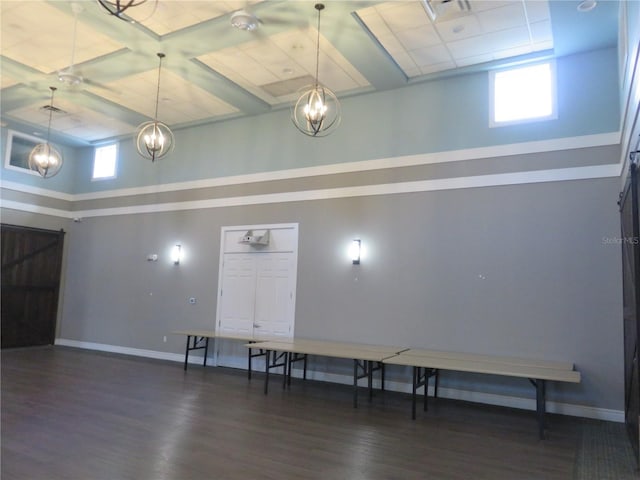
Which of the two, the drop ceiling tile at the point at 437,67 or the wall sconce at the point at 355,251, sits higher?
the drop ceiling tile at the point at 437,67

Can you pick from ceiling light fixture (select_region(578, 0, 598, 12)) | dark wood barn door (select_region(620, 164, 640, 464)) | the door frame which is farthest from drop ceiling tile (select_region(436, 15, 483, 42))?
the door frame

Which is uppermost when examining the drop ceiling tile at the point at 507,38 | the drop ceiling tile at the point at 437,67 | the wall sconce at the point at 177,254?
the drop ceiling tile at the point at 437,67

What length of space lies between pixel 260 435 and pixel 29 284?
773 cm

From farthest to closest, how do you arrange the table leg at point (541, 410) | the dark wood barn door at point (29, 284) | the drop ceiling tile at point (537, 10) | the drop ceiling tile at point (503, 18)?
the dark wood barn door at point (29, 284)
the drop ceiling tile at point (503, 18)
the drop ceiling tile at point (537, 10)
the table leg at point (541, 410)

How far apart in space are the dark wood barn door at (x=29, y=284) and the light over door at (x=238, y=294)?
4672 millimetres

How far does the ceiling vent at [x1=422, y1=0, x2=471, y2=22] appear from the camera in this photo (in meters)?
Answer: 4.41

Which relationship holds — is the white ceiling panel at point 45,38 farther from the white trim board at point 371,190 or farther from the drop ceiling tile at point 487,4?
the drop ceiling tile at point 487,4

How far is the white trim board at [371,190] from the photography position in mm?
5297

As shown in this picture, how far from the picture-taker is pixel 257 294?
7.50 m

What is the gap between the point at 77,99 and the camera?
7500 mm

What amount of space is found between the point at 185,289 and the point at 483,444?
5.89m

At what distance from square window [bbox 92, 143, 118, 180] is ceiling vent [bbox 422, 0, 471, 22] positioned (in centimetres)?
759

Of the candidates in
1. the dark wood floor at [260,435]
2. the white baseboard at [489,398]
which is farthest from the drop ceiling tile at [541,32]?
the dark wood floor at [260,435]

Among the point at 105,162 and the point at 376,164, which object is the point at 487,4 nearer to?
the point at 376,164
